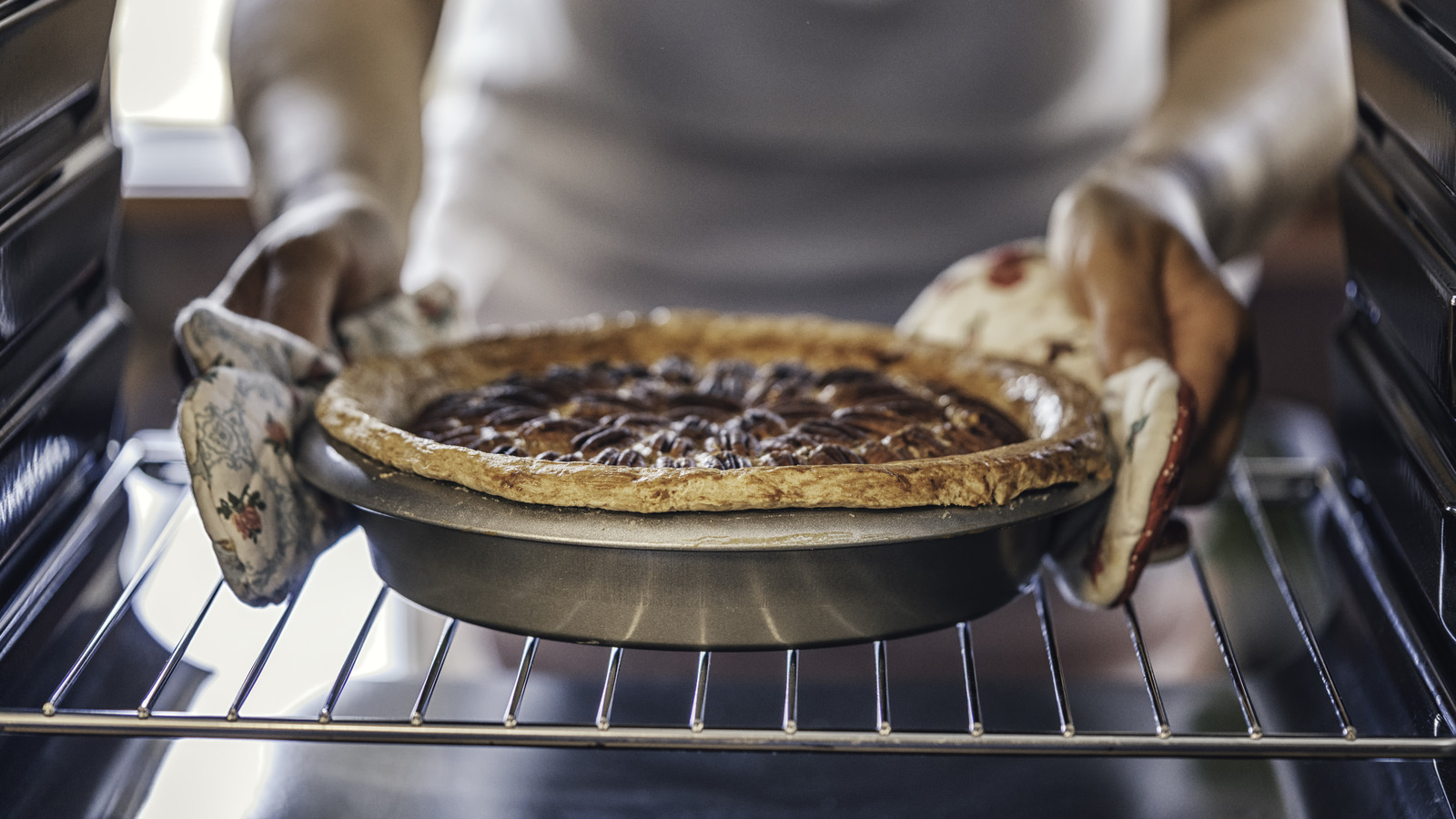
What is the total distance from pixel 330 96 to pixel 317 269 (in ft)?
1.95

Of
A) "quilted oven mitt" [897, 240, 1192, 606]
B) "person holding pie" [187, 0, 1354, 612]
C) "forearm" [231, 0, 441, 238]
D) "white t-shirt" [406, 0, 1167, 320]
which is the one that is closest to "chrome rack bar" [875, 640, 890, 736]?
"quilted oven mitt" [897, 240, 1192, 606]

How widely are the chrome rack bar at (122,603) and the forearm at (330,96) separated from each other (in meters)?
0.53

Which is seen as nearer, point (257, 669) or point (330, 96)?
point (257, 669)

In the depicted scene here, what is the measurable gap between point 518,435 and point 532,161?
3.60 feet

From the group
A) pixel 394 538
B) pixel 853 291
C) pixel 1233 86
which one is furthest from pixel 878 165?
pixel 394 538

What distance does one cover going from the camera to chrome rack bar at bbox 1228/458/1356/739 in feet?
2.82

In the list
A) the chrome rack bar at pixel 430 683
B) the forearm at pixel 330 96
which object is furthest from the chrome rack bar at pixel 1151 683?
Result: the forearm at pixel 330 96

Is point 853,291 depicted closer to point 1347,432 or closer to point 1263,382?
point 1347,432

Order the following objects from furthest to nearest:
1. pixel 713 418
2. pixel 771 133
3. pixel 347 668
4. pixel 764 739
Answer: pixel 771 133 < pixel 713 418 < pixel 347 668 < pixel 764 739

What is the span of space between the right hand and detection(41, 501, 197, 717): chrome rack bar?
23 centimetres

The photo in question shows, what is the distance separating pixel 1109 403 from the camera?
113cm

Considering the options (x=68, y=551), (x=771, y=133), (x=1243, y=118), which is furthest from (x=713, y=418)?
(x=1243, y=118)

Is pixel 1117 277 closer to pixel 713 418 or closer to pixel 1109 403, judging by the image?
pixel 1109 403

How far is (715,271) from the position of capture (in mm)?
2051
